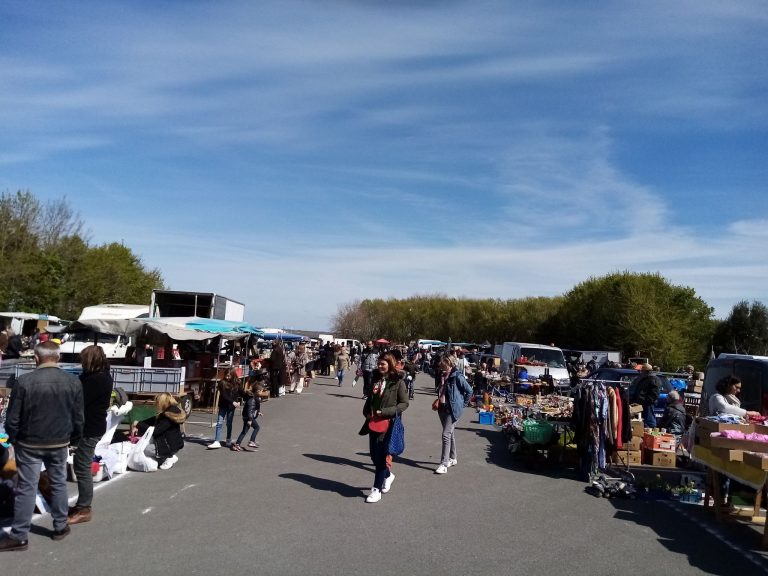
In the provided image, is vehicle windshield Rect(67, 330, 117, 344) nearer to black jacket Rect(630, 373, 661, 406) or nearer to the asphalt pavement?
the asphalt pavement

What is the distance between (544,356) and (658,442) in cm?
1584

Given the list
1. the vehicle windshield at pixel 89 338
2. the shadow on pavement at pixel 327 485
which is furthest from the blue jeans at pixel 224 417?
the vehicle windshield at pixel 89 338

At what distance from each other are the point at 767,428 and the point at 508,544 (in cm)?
377

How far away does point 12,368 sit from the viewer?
13.6m

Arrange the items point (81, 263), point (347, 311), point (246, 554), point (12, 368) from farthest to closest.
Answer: point (347, 311) < point (81, 263) < point (12, 368) < point (246, 554)

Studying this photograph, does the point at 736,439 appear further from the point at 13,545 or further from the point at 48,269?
the point at 48,269

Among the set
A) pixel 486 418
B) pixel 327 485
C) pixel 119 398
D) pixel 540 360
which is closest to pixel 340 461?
pixel 327 485

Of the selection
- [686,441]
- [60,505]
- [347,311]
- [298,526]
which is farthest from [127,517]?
[347,311]

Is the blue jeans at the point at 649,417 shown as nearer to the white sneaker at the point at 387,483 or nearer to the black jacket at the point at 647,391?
the black jacket at the point at 647,391

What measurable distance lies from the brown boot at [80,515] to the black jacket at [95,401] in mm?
730

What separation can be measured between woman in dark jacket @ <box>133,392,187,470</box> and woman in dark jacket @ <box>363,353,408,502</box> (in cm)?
331

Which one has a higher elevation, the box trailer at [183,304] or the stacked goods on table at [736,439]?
the box trailer at [183,304]

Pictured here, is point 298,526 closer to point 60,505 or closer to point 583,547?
point 60,505

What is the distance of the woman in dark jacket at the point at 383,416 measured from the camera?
8.25m
